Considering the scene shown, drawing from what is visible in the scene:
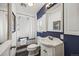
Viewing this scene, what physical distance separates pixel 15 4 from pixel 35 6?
11.8 inches

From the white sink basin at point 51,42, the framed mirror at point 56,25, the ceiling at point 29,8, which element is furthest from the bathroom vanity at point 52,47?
the ceiling at point 29,8

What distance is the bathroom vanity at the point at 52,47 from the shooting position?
1.52 m

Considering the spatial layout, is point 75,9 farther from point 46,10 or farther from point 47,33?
point 47,33

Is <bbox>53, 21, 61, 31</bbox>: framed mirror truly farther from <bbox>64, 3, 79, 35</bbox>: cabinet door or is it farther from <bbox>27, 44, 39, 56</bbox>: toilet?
<bbox>27, 44, 39, 56</bbox>: toilet

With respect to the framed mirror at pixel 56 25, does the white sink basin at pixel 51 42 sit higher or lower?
lower

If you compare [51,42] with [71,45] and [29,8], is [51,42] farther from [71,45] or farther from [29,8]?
[29,8]

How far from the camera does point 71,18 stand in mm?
1498

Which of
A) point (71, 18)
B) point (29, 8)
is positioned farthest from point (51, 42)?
point (29, 8)

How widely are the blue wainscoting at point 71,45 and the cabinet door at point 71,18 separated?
74 millimetres

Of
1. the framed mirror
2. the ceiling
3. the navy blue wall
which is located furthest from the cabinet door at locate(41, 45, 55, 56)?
the ceiling

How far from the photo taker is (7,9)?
4.78 feet

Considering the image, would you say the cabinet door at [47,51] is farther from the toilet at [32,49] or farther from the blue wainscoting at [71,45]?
the blue wainscoting at [71,45]

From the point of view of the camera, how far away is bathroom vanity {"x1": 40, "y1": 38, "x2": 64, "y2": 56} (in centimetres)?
152

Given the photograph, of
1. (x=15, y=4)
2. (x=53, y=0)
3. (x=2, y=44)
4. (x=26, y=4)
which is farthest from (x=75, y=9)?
(x=2, y=44)
